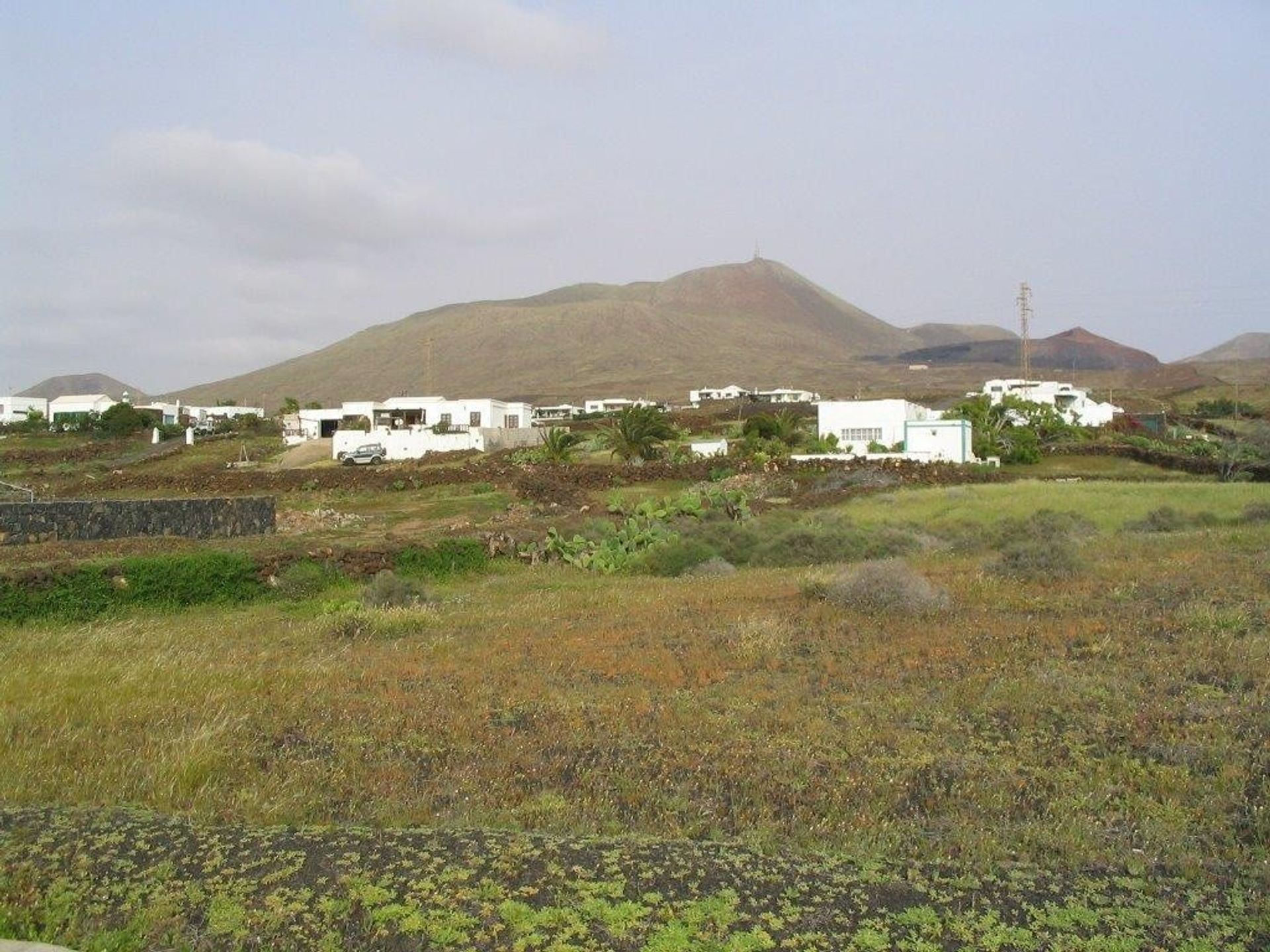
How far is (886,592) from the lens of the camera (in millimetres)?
12523

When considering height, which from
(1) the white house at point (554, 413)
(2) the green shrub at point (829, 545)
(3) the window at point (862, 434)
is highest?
(1) the white house at point (554, 413)

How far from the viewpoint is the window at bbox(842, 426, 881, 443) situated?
51.9 meters

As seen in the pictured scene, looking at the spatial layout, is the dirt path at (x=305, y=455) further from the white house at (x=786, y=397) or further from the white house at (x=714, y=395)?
the white house at (x=714, y=395)

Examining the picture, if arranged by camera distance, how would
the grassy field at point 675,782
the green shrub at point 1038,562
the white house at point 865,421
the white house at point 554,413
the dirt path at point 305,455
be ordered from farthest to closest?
the white house at point 554,413 → the dirt path at point 305,455 → the white house at point 865,421 → the green shrub at point 1038,562 → the grassy field at point 675,782

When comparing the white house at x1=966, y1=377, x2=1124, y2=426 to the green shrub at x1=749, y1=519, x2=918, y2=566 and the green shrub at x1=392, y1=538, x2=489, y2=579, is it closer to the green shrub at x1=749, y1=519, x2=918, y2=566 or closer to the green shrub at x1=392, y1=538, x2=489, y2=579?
the green shrub at x1=749, y1=519, x2=918, y2=566

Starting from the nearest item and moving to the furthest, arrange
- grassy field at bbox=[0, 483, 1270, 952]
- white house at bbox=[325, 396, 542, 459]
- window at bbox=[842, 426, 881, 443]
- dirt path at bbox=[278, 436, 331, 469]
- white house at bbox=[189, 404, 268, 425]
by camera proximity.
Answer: grassy field at bbox=[0, 483, 1270, 952] < window at bbox=[842, 426, 881, 443] < dirt path at bbox=[278, 436, 331, 469] < white house at bbox=[325, 396, 542, 459] < white house at bbox=[189, 404, 268, 425]

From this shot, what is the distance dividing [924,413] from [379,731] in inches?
2169

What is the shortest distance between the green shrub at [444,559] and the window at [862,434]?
34036mm

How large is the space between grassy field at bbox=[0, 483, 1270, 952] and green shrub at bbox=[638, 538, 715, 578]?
820 cm

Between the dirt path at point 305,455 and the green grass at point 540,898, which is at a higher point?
the dirt path at point 305,455

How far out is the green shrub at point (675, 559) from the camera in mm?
20531

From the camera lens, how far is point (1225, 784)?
20.4ft

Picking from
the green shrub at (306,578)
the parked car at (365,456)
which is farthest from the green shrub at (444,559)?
the parked car at (365,456)

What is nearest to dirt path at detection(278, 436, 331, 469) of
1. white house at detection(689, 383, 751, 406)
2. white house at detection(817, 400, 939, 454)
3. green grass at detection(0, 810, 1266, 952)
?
white house at detection(817, 400, 939, 454)
